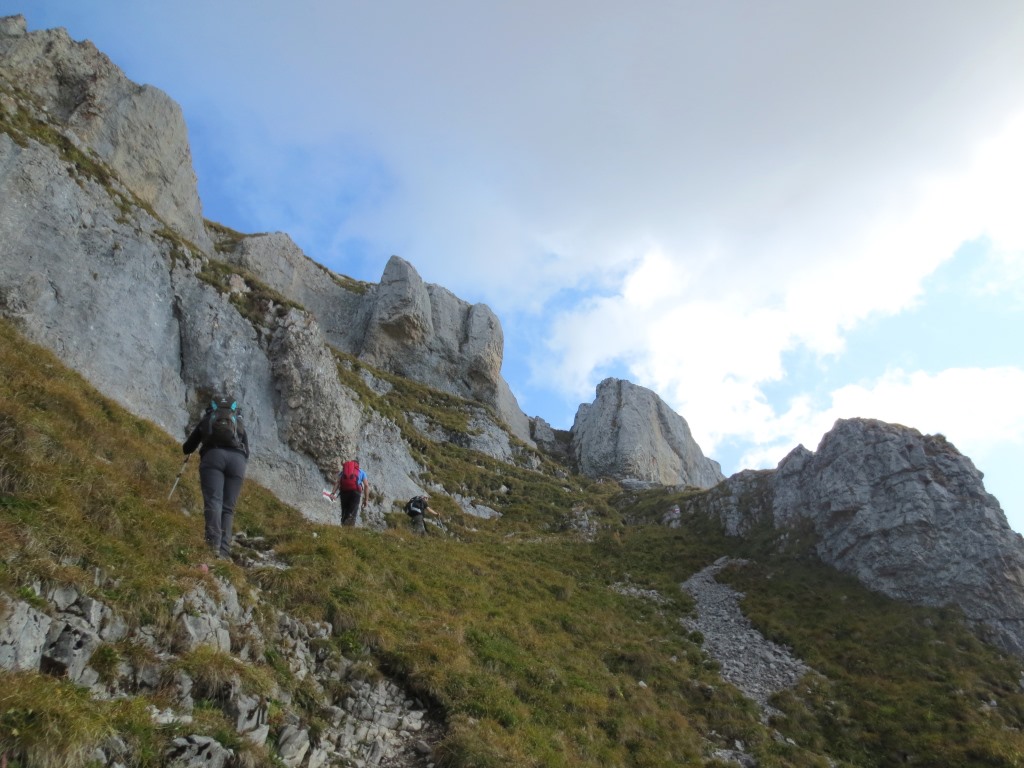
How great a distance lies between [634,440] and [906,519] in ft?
159

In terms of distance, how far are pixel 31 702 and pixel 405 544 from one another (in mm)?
15635

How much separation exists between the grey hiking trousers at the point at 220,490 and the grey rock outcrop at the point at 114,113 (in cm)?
2613

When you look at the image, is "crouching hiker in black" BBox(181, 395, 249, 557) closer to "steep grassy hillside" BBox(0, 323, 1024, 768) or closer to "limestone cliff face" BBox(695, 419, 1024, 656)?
"steep grassy hillside" BBox(0, 323, 1024, 768)

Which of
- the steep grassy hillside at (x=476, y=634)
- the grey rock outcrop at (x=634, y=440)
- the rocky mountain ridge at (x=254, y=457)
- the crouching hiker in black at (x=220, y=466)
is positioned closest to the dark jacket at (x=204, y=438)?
the crouching hiker in black at (x=220, y=466)

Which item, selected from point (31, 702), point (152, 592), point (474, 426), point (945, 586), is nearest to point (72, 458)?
point (152, 592)

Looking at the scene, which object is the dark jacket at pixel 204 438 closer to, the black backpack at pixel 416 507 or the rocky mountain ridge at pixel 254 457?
the rocky mountain ridge at pixel 254 457

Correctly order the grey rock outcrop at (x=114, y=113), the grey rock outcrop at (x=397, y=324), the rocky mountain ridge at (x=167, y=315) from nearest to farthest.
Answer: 1. the rocky mountain ridge at (x=167, y=315)
2. the grey rock outcrop at (x=114, y=113)
3. the grey rock outcrop at (x=397, y=324)

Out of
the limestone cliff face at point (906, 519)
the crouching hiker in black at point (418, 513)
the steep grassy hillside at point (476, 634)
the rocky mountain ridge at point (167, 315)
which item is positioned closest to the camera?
the steep grassy hillside at point (476, 634)

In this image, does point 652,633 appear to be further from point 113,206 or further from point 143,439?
point 113,206

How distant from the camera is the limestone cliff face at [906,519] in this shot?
24047mm

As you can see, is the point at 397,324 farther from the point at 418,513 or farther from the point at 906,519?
the point at 906,519

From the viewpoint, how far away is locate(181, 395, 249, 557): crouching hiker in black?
10164 mm

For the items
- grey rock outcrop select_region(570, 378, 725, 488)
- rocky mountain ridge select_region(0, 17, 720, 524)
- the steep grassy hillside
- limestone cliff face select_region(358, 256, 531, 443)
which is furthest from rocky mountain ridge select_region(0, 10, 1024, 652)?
grey rock outcrop select_region(570, 378, 725, 488)

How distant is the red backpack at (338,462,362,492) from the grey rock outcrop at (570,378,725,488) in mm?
51564
